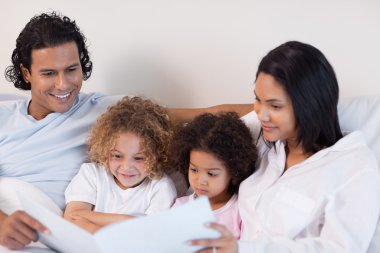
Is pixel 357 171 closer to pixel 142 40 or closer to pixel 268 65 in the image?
pixel 268 65

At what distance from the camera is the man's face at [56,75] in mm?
1623

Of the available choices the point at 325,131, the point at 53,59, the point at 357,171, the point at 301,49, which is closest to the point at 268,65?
the point at 301,49

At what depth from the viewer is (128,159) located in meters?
1.53

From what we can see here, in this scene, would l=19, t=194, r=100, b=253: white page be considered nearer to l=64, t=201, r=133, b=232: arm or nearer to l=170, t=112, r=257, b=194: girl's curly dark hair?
l=64, t=201, r=133, b=232: arm

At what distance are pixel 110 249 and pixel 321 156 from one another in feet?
1.91

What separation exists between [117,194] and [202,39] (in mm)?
699

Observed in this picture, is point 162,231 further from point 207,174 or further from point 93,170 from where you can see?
point 93,170

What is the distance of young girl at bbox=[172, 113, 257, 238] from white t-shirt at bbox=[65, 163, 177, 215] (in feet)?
0.35

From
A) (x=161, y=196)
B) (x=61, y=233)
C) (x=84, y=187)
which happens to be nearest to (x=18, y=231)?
(x=61, y=233)

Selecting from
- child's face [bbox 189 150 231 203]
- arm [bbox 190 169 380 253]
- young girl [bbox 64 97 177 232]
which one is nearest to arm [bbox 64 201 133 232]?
young girl [bbox 64 97 177 232]

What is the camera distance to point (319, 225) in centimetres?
126

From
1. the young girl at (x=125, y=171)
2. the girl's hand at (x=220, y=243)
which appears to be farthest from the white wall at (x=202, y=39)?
the girl's hand at (x=220, y=243)

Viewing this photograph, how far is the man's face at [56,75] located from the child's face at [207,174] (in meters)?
0.51

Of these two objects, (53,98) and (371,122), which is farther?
(53,98)
